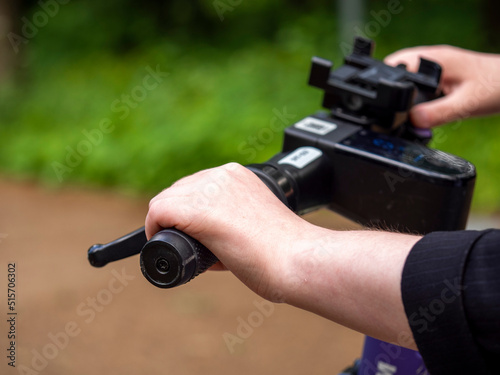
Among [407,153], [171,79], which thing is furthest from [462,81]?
[171,79]

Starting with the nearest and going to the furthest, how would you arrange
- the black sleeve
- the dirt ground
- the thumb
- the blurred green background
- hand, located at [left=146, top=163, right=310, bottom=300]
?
the black sleeve, hand, located at [left=146, top=163, right=310, bottom=300], the thumb, the dirt ground, the blurred green background

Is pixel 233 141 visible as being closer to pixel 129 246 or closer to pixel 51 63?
pixel 51 63

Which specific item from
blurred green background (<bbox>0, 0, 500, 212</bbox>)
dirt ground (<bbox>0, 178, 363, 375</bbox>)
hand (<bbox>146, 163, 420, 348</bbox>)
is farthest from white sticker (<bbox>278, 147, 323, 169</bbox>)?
blurred green background (<bbox>0, 0, 500, 212</bbox>)

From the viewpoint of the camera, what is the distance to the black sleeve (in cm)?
89

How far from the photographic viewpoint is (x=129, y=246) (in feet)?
3.70

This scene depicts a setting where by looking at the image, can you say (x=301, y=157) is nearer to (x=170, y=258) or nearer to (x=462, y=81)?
(x=170, y=258)

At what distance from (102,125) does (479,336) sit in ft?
16.1

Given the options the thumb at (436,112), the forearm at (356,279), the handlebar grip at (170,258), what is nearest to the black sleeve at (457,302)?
the forearm at (356,279)

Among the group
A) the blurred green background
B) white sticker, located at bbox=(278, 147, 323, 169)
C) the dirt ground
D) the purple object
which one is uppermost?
white sticker, located at bbox=(278, 147, 323, 169)

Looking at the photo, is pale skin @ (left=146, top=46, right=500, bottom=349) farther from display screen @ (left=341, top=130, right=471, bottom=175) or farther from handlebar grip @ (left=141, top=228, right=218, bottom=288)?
display screen @ (left=341, top=130, right=471, bottom=175)

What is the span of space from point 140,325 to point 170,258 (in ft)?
8.71

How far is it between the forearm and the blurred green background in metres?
3.68

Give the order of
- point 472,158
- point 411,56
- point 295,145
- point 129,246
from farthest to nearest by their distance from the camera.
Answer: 1. point 472,158
2. point 411,56
3. point 295,145
4. point 129,246

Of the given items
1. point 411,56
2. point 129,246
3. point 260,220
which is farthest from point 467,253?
point 411,56
